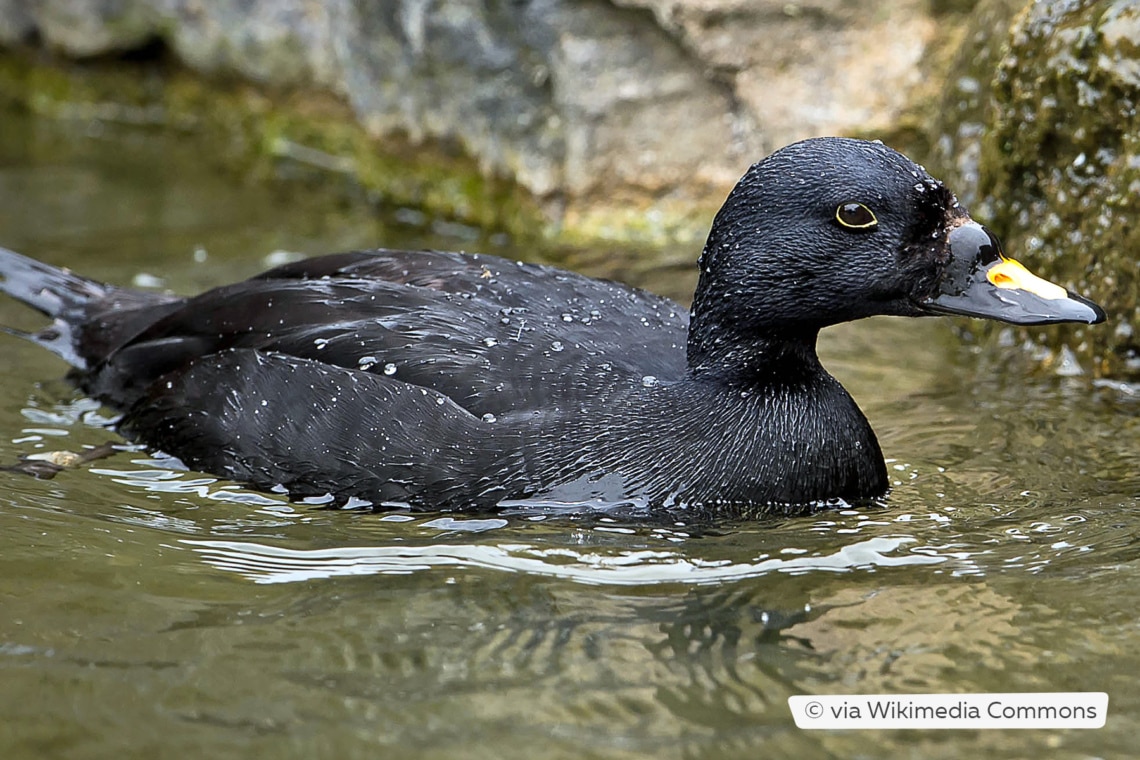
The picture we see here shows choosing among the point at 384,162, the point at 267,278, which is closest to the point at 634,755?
the point at 267,278

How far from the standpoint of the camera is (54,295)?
594 centimetres

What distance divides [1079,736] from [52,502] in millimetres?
3258

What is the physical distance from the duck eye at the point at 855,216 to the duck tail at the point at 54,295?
3.19 metres

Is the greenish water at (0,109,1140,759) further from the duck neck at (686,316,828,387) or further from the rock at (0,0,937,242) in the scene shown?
the rock at (0,0,937,242)

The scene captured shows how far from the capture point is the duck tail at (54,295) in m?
5.90

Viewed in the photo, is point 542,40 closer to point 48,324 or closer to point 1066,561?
point 48,324

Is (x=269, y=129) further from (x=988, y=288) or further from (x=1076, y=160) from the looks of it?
(x=988, y=288)

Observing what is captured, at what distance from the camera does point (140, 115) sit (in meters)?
10.4

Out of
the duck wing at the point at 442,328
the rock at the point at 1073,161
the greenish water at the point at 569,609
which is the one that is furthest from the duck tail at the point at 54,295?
the rock at the point at 1073,161

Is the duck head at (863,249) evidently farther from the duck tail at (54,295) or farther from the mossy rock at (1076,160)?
the duck tail at (54,295)

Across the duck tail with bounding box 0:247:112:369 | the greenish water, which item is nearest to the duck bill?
the greenish water

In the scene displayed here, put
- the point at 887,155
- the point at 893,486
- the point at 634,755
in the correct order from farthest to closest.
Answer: the point at 893,486
the point at 887,155
the point at 634,755

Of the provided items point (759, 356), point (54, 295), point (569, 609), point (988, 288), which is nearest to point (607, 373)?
point (759, 356)

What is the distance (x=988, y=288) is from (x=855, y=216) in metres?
0.48
